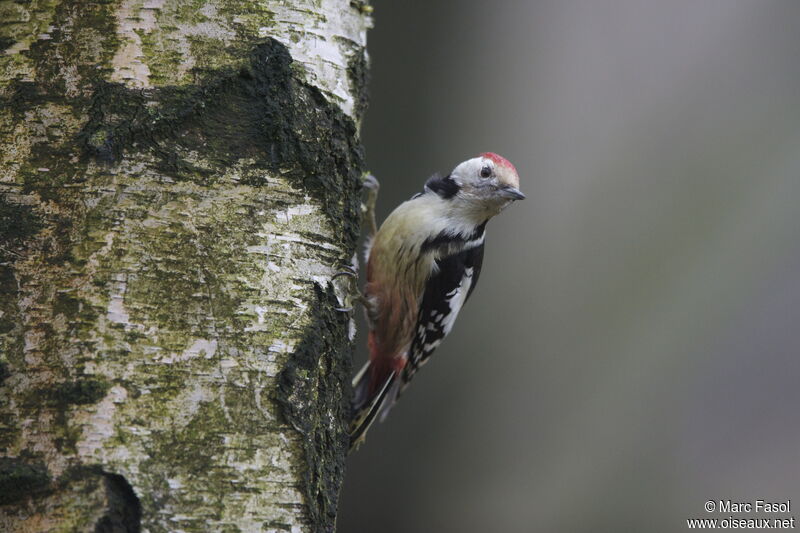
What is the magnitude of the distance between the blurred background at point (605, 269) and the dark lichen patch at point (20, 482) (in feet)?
9.59

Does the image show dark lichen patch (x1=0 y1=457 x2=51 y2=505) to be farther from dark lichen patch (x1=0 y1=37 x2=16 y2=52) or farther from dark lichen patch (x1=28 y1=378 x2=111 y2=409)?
dark lichen patch (x1=0 y1=37 x2=16 y2=52)

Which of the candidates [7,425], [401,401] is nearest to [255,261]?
[7,425]

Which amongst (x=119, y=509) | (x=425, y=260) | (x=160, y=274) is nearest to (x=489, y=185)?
(x=425, y=260)

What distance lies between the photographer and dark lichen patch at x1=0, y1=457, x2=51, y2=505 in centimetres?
141

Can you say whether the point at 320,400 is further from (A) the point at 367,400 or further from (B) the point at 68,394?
(A) the point at 367,400

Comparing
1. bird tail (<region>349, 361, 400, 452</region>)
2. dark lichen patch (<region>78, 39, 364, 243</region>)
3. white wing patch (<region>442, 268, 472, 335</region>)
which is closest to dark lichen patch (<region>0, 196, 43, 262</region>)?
dark lichen patch (<region>78, 39, 364, 243</region>)

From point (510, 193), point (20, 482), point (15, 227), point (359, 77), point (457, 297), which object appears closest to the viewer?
point (20, 482)

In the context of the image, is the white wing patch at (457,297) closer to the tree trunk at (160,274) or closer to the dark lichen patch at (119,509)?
the tree trunk at (160,274)

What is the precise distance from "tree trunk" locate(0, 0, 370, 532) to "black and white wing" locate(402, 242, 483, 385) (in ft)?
4.60

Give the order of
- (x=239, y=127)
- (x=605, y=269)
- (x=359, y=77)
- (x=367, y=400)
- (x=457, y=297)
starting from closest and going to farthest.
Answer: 1. (x=239, y=127)
2. (x=359, y=77)
3. (x=367, y=400)
4. (x=457, y=297)
5. (x=605, y=269)

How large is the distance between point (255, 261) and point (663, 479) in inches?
131

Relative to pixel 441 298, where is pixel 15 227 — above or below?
above

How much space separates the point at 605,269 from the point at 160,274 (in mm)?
3257

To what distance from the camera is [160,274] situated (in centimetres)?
158
